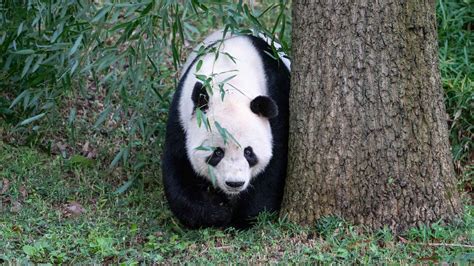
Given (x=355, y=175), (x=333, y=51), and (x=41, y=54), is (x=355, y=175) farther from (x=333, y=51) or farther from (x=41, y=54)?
(x=41, y=54)

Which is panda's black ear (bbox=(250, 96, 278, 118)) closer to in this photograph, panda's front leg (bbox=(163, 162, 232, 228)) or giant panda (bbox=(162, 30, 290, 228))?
giant panda (bbox=(162, 30, 290, 228))

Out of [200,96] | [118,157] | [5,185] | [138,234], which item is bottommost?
[138,234]

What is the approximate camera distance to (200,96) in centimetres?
497

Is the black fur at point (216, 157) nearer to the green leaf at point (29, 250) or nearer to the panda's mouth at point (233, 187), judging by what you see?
the panda's mouth at point (233, 187)

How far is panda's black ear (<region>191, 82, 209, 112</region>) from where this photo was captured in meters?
4.96

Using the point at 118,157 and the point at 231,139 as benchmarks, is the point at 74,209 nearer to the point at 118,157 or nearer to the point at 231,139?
the point at 118,157

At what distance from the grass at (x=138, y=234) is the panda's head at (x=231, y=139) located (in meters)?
0.42

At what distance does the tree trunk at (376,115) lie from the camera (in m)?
4.77

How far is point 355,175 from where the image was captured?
4.89m

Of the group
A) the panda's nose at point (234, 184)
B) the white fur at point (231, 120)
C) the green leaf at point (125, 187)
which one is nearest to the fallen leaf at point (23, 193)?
the green leaf at point (125, 187)

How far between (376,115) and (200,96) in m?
1.05

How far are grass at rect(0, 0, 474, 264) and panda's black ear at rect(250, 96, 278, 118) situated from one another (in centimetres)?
58

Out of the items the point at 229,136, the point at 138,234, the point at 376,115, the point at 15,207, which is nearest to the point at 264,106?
the point at 229,136

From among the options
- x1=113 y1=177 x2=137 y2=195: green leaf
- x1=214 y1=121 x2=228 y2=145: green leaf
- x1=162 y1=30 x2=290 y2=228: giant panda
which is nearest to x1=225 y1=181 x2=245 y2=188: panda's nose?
x1=162 y1=30 x2=290 y2=228: giant panda
